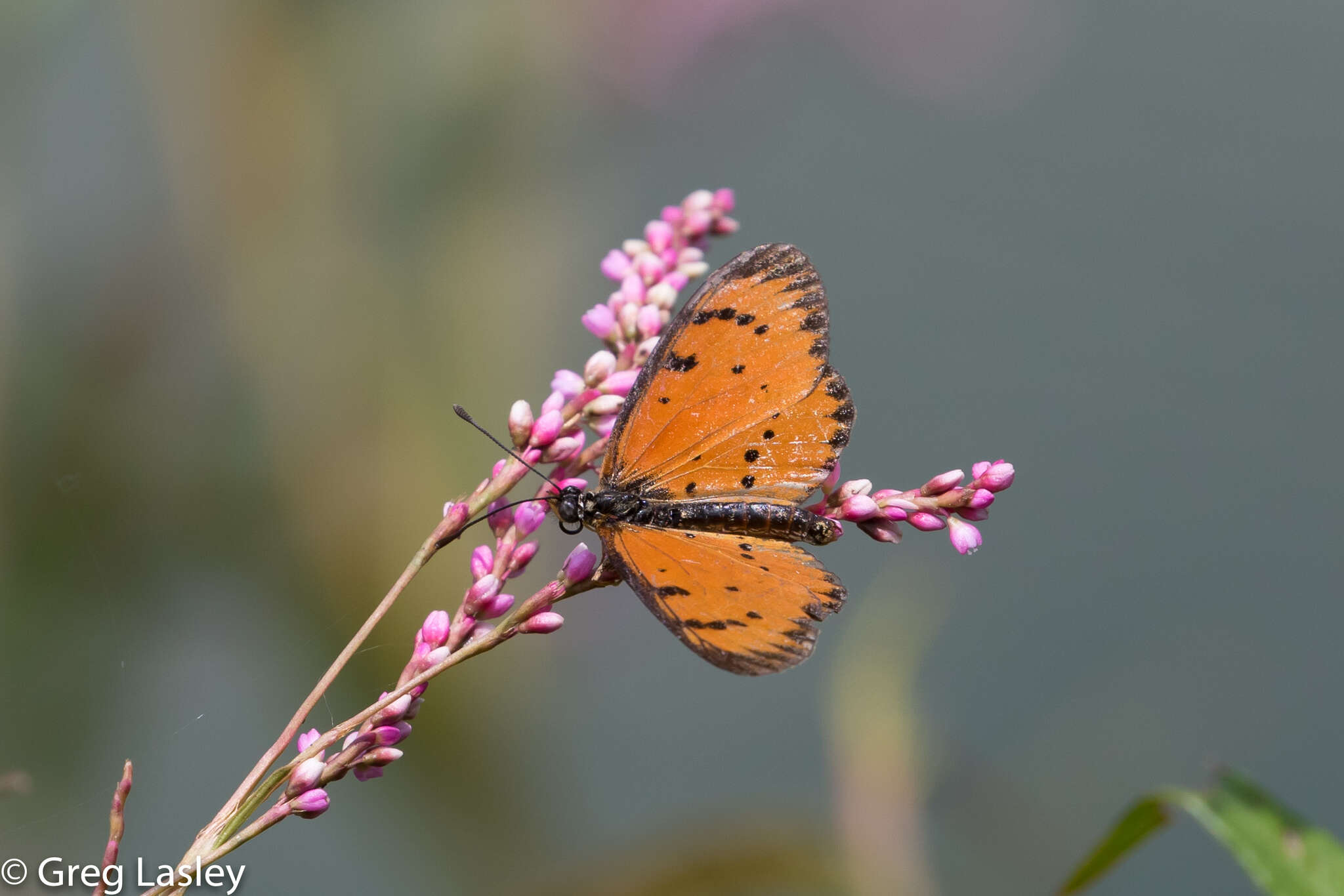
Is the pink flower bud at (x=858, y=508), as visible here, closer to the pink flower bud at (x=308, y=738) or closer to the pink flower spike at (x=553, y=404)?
the pink flower spike at (x=553, y=404)

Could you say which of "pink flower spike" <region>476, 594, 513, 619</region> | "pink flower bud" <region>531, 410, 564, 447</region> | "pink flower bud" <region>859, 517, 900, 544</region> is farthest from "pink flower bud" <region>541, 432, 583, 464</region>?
"pink flower bud" <region>859, 517, 900, 544</region>

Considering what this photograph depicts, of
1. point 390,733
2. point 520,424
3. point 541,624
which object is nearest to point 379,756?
point 390,733

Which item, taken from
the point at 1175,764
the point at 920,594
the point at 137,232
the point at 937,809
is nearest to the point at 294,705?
the point at 137,232

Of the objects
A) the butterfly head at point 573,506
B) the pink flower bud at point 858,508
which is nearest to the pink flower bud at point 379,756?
the butterfly head at point 573,506

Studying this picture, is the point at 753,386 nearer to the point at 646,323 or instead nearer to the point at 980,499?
the point at 646,323

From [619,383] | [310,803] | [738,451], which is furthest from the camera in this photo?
[738,451]

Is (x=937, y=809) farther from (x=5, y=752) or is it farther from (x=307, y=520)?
(x=5, y=752)

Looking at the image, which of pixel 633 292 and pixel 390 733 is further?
pixel 633 292
